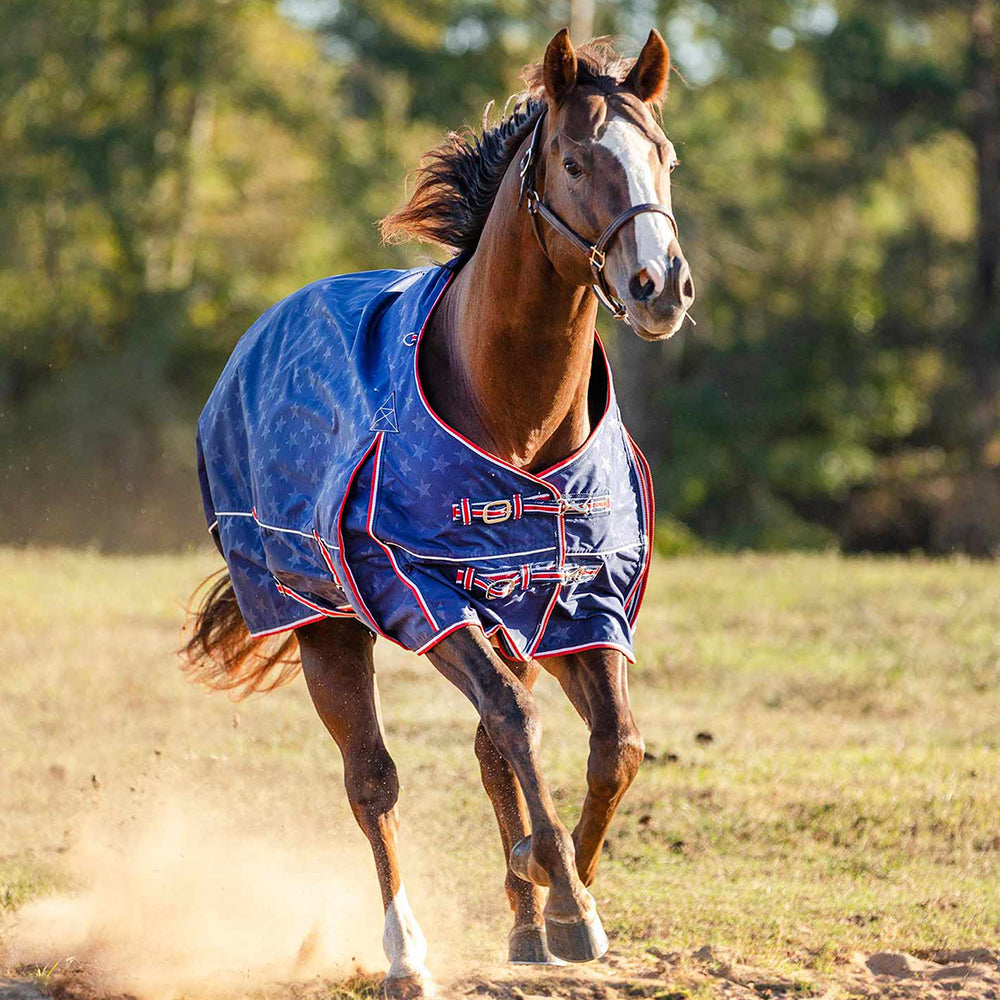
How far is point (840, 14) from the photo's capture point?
63.4 ft

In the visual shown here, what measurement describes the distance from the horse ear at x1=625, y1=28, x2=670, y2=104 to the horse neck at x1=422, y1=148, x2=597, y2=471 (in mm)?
385

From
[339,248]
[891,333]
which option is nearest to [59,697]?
[891,333]

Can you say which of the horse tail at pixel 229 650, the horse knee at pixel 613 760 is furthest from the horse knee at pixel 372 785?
the horse tail at pixel 229 650

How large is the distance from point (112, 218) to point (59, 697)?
14070 millimetres

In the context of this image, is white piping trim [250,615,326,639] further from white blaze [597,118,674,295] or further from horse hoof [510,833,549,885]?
white blaze [597,118,674,295]

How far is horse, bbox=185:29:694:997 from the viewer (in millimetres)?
3584

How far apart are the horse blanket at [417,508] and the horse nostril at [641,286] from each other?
2.27 feet

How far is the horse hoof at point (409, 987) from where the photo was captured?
4008 millimetres

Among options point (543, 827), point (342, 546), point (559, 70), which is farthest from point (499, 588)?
point (559, 70)

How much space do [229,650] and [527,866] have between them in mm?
2158

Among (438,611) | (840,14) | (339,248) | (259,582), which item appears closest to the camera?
(438,611)

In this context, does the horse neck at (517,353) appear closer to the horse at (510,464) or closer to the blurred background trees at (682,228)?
the horse at (510,464)

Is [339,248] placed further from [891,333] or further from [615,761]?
[615,761]

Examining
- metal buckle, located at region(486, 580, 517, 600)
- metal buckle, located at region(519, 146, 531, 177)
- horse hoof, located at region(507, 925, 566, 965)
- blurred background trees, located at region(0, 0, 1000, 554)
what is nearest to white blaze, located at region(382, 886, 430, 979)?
horse hoof, located at region(507, 925, 566, 965)
